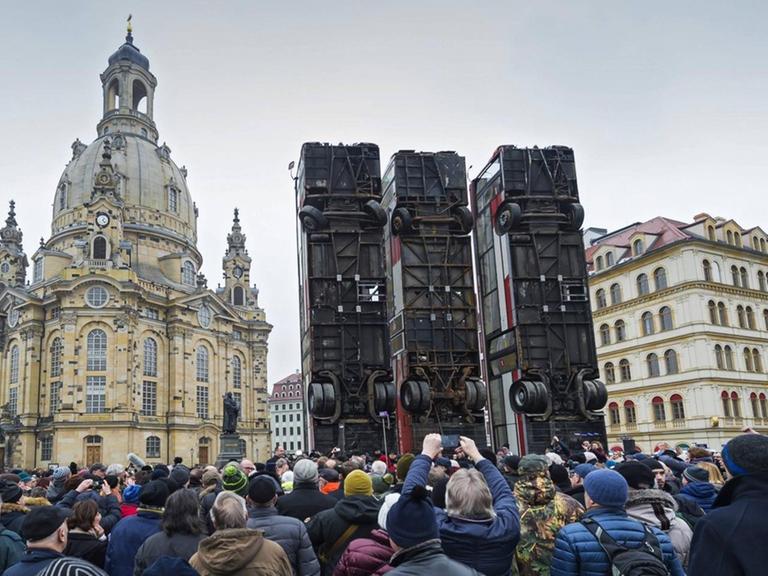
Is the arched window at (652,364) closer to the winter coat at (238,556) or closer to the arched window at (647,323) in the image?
the arched window at (647,323)

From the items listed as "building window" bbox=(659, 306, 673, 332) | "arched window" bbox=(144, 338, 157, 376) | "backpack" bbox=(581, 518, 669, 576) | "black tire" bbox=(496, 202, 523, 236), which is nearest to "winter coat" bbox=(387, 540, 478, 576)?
"backpack" bbox=(581, 518, 669, 576)

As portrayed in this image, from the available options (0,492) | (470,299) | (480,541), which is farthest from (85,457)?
(480,541)

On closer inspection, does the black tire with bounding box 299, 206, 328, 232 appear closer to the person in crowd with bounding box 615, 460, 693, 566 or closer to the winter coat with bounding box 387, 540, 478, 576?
the person in crowd with bounding box 615, 460, 693, 566

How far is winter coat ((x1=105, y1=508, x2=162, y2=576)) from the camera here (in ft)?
20.1

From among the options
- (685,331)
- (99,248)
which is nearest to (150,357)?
(99,248)

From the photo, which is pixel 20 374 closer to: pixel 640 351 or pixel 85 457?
pixel 85 457

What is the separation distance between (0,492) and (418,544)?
5.50 m

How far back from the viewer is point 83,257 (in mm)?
61250

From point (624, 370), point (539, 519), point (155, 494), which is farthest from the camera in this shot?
point (624, 370)

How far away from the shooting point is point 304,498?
724 cm

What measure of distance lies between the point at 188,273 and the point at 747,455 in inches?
2841

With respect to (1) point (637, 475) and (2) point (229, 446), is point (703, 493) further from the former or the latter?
(2) point (229, 446)

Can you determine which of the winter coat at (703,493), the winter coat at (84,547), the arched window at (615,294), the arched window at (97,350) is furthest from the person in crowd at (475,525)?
the arched window at (97,350)

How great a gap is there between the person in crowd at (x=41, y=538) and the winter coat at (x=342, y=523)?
221 centimetres
